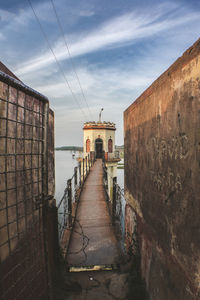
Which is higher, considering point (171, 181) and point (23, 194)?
point (171, 181)

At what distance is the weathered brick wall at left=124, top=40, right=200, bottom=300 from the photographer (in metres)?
1.68

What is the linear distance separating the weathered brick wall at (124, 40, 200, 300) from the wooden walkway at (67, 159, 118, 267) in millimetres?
1203

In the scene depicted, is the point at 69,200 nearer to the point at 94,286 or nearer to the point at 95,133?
the point at 94,286

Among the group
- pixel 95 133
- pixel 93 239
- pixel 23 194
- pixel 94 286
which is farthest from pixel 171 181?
pixel 95 133

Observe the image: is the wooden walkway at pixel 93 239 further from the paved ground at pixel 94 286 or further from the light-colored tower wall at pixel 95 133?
the light-colored tower wall at pixel 95 133

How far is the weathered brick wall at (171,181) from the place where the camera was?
1.68m

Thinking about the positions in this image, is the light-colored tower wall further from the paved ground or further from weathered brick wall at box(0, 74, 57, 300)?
weathered brick wall at box(0, 74, 57, 300)

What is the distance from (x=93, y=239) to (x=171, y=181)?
3.35 meters

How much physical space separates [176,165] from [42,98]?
1.82 metres

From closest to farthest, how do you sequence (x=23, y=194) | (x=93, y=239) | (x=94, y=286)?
(x=23, y=194) → (x=94, y=286) → (x=93, y=239)

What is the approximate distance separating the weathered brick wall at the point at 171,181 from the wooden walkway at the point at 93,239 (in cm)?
120

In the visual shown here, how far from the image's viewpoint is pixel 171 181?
2.13 meters

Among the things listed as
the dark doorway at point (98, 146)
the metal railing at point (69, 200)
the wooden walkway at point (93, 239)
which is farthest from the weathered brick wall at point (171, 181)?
the dark doorway at point (98, 146)

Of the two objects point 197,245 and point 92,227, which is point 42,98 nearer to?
point 197,245
